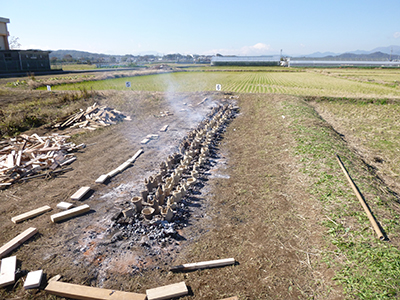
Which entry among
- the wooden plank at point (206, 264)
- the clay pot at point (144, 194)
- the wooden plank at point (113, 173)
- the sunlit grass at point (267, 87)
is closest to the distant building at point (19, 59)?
the sunlit grass at point (267, 87)

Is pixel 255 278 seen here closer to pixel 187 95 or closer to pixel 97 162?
pixel 97 162

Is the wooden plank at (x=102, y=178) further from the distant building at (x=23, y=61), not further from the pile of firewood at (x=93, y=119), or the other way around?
the distant building at (x=23, y=61)

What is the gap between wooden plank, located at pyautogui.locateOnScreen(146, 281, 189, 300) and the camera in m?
3.45

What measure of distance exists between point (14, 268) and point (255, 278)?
160 inches

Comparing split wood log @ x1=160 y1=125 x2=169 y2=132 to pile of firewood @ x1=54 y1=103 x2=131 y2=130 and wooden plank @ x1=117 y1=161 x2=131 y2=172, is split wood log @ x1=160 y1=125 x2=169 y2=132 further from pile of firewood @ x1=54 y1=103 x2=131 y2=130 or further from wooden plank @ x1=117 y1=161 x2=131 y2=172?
wooden plank @ x1=117 y1=161 x2=131 y2=172

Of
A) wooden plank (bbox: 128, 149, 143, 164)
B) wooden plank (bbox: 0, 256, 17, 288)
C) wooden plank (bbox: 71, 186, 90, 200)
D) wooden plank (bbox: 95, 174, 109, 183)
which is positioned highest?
wooden plank (bbox: 128, 149, 143, 164)

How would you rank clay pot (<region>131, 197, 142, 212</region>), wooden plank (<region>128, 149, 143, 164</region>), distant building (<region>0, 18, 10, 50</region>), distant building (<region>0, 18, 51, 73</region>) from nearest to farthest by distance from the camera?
clay pot (<region>131, 197, 142, 212</region>)
wooden plank (<region>128, 149, 143, 164</region>)
distant building (<region>0, 18, 51, 73</region>)
distant building (<region>0, 18, 10, 50</region>)

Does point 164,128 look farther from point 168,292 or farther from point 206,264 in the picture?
point 168,292

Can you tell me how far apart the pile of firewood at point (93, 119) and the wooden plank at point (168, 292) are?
10383mm

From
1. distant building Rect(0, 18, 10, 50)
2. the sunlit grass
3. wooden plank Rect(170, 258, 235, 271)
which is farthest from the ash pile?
distant building Rect(0, 18, 10, 50)

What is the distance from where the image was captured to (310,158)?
777cm

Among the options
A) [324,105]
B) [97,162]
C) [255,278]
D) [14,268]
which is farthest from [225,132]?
[324,105]

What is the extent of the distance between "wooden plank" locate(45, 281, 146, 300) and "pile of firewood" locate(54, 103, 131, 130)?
9.69 meters

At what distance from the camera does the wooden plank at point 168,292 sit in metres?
3.45
